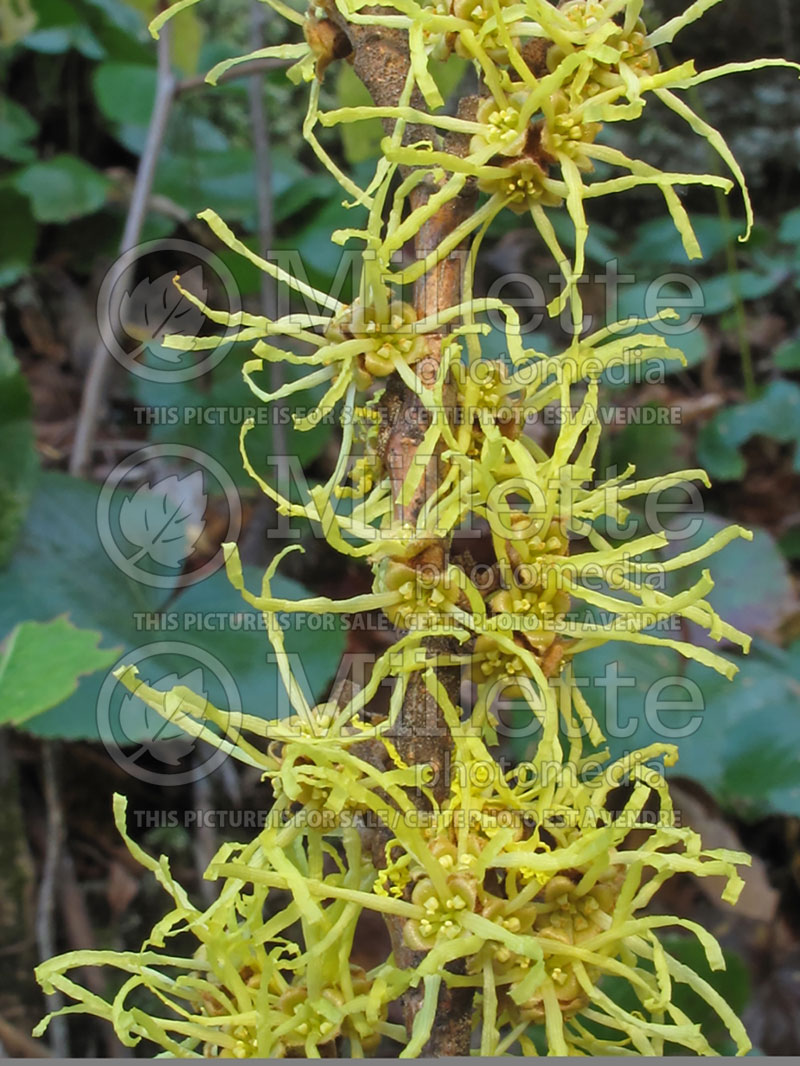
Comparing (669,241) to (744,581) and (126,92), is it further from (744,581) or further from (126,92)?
(126,92)

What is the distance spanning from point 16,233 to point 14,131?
0.21 m

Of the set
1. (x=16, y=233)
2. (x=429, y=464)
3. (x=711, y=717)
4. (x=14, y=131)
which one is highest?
(x=14, y=131)

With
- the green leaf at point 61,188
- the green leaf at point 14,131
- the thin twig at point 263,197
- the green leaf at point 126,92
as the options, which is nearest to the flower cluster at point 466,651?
the thin twig at point 263,197

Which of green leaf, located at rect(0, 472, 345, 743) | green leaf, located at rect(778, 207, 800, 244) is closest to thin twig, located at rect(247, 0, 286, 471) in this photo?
green leaf, located at rect(0, 472, 345, 743)

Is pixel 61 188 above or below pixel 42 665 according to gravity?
above

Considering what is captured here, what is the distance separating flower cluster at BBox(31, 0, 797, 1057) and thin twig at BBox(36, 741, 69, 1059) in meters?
0.59

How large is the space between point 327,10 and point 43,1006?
0.94 m

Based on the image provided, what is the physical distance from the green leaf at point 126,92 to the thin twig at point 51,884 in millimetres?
1012

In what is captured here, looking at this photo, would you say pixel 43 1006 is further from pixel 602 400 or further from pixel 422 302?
pixel 602 400

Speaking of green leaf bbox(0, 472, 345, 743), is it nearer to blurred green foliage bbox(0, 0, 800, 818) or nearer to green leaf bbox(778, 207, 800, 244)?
blurred green foliage bbox(0, 0, 800, 818)

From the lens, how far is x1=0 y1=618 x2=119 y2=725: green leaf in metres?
0.72

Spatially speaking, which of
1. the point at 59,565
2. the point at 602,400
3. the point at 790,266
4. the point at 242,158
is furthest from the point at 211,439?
the point at 790,266

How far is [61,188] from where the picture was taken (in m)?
1.49

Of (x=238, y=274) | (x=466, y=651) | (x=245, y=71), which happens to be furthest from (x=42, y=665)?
(x=238, y=274)
